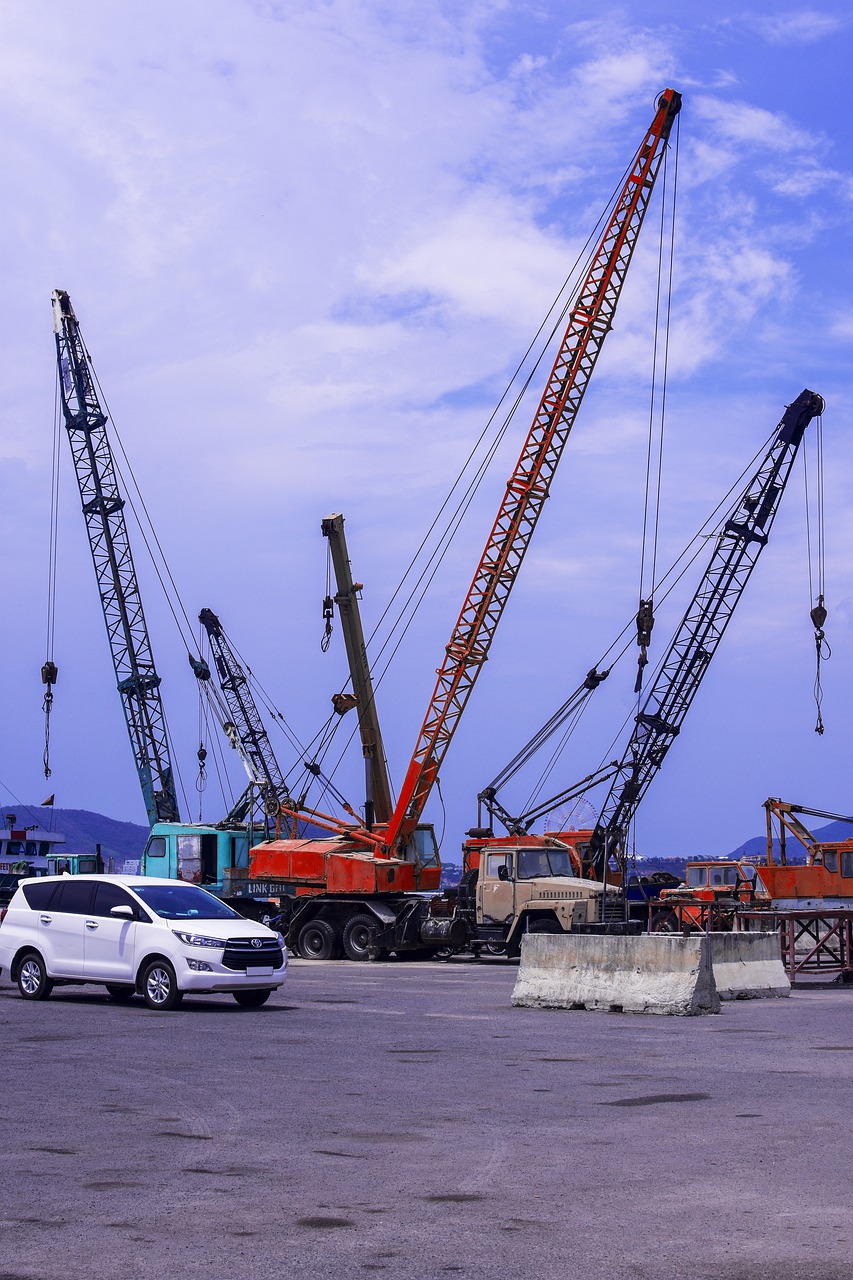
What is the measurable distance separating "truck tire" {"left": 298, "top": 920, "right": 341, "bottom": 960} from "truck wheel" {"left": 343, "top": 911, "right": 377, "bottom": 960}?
0.28 m

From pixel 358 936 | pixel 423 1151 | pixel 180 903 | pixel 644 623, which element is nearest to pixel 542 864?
pixel 358 936

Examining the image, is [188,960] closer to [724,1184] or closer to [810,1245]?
[724,1184]

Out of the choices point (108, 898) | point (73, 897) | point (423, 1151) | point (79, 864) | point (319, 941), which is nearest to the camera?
point (423, 1151)

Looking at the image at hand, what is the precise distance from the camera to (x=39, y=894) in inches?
830

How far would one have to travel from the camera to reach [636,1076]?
13.4 m

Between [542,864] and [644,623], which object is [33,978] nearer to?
[542,864]

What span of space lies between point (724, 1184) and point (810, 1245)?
4.82 feet

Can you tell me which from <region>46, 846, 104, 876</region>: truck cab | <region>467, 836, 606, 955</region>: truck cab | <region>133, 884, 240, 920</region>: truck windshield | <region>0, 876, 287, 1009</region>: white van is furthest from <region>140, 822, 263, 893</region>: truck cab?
<region>133, 884, 240, 920</region>: truck windshield

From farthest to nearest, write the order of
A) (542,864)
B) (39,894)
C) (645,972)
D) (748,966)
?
1. (542,864)
2. (748,966)
3. (39,894)
4. (645,972)

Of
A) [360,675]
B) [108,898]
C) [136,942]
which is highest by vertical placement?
[360,675]

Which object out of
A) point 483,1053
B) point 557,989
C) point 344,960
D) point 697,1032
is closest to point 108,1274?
point 483,1053

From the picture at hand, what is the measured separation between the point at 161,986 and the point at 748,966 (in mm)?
8589

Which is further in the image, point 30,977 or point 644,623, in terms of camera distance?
point 644,623

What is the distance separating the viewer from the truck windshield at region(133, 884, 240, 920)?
2005 cm
